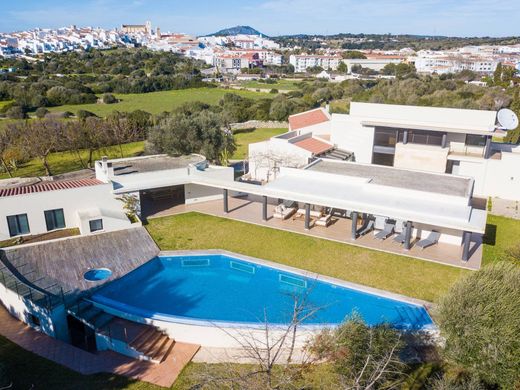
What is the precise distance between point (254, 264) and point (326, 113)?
1013 inches

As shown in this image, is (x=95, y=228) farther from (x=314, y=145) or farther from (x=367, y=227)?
(x=314, y=145)

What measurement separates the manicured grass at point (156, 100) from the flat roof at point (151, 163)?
3626cm

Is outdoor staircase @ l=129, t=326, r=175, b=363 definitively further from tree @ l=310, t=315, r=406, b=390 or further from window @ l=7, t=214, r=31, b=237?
window @ l=7, t=214, r=31, b=237

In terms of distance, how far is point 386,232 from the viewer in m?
22.3

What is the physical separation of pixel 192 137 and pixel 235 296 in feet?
55.7

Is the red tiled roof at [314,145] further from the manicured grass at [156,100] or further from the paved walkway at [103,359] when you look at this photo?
the manicured grass at [156,100]

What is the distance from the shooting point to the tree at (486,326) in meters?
11.7

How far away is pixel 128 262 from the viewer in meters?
19.8

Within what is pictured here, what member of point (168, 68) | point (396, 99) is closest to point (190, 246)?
point (396, 99)

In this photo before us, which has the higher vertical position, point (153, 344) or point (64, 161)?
point (64, 161)

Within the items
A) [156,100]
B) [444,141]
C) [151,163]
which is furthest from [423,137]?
[156,100]

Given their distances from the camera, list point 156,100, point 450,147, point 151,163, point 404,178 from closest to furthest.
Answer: point 404,178, point 151,163, point 450,147, point 156,100

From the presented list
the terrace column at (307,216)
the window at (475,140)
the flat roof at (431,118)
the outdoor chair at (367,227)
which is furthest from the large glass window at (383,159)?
the terrace column at (307,216)

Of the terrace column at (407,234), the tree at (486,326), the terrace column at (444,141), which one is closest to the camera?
the tree at (486,326)
